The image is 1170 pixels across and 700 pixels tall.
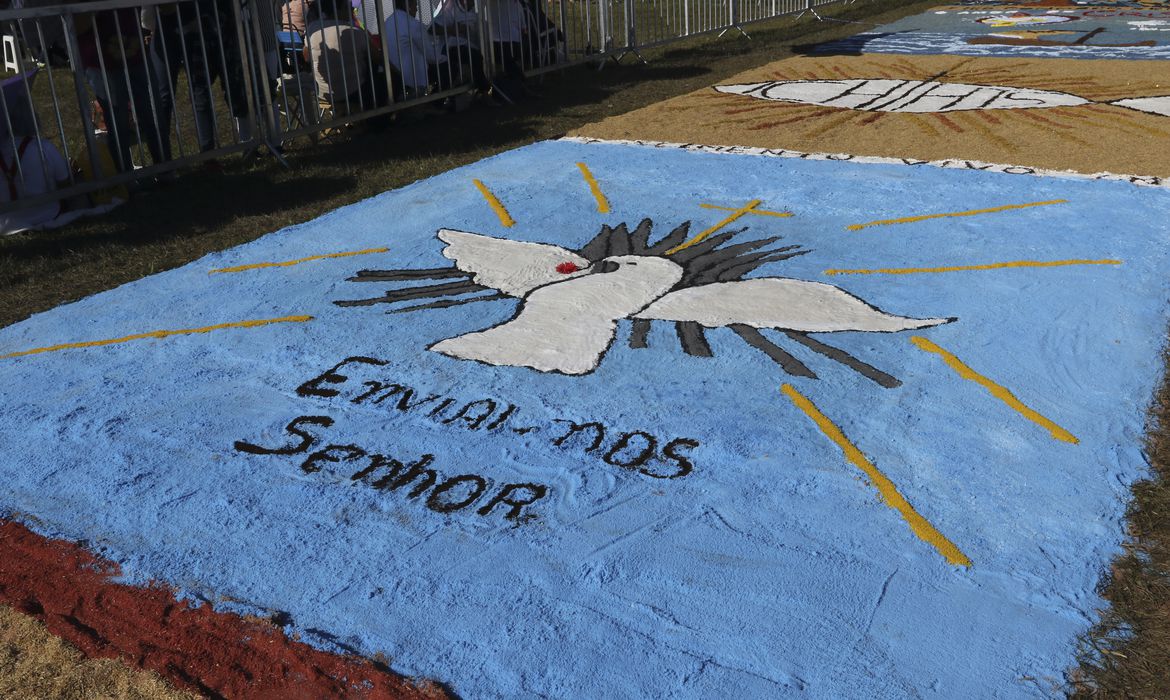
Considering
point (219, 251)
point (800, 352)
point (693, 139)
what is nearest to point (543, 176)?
point (693, 139)

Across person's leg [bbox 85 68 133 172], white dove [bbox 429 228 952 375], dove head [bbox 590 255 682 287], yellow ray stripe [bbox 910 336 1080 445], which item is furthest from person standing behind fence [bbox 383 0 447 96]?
yellow ray stripe [bbox 910 336 1080 445]

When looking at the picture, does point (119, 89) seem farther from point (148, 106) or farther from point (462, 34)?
point (462, 34)

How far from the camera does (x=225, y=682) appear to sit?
7.31ft

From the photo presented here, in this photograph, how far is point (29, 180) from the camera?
5789 millimetres

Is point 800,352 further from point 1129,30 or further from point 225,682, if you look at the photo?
point 1129,30

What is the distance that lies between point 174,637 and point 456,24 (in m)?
7.18

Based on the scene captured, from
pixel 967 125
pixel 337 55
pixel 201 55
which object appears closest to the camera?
pixel 201 55

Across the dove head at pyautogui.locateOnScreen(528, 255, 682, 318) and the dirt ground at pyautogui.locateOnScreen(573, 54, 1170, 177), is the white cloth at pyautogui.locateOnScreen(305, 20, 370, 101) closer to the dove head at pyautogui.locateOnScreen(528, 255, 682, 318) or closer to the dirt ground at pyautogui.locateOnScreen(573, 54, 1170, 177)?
the dirt ground at pyautogui.locateOnScreen(573, 54, 1170, 177)

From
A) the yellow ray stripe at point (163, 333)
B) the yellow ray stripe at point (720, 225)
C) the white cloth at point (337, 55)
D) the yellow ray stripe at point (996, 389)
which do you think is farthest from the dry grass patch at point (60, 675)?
the white cloth at point (337, 55)

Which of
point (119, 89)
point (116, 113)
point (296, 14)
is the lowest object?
point (116, 113)

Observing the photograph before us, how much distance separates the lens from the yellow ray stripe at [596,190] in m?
5.60

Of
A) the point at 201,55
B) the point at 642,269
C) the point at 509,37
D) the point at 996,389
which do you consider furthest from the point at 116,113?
the point at 996,389

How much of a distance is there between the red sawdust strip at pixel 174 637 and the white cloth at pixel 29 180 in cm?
356

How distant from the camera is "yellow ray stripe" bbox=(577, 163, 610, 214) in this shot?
5.60 m
